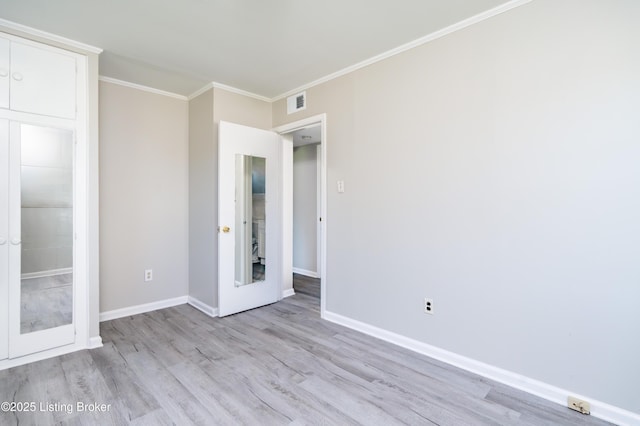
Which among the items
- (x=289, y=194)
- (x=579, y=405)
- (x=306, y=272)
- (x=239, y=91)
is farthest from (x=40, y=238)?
(x=579, y=405)

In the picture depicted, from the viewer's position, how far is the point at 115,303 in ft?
11.0

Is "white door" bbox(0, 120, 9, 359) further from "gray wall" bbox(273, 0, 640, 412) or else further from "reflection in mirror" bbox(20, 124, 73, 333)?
"gray wall" bbox(273, 0, 640, 412)

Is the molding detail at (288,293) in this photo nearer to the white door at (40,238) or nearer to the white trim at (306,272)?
the white trim at (306,272)

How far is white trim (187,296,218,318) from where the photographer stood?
341 cm

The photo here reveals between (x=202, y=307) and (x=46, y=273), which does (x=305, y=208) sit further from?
(x=46, y=273)

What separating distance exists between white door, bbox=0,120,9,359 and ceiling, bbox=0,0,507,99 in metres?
0.91

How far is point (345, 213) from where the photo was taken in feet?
10.3

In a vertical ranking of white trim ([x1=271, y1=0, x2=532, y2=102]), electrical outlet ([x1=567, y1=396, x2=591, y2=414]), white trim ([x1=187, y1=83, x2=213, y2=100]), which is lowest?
electrical outlet ([x1=567, y1=396, x2=591, y2=414])

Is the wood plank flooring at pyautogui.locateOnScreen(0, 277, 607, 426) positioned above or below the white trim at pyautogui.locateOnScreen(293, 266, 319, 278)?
below

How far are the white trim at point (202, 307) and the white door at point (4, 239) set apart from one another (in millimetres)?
1588

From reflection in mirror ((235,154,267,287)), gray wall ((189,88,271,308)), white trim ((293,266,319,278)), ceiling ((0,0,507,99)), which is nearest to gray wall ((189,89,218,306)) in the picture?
gray wall ((189,88,271,308))

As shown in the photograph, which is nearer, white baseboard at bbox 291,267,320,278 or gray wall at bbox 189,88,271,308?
gray wall at bbox 189,88,271,308

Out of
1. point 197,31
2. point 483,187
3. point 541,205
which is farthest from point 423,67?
point 197,31

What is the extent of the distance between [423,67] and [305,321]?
2.65m
